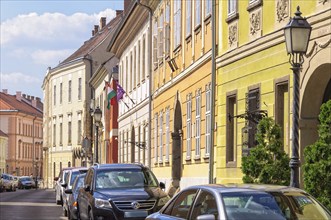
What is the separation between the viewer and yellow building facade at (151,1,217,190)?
88.5ft

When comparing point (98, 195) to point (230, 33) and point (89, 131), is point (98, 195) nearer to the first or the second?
point (230, 33)

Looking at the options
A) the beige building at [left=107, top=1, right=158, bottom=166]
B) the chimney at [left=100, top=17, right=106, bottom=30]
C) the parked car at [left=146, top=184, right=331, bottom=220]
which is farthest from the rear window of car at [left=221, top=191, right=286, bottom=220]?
the chimney at [left=100, top=17, right=106, bottom=30]

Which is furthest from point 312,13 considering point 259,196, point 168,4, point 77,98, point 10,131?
point 10,131

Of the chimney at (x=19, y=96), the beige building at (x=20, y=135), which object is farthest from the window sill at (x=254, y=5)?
the chimney at (x=19, y=96)

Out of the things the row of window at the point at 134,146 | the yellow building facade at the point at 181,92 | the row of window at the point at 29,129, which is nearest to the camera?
the yellow building facade at the point at 181,92

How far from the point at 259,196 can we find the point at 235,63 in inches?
485

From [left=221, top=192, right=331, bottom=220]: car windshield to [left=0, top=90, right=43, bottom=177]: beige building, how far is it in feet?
404

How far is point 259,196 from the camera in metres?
10.5

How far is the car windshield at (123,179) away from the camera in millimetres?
20562

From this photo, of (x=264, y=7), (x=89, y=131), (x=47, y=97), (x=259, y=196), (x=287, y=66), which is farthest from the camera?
(x=47, y=97)

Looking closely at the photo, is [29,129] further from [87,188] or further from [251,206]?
[251,206]

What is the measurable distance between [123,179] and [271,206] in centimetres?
1068

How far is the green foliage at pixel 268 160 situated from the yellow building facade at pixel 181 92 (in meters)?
8.18

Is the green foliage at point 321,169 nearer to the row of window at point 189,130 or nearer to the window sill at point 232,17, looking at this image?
the window sill at point 232,17
